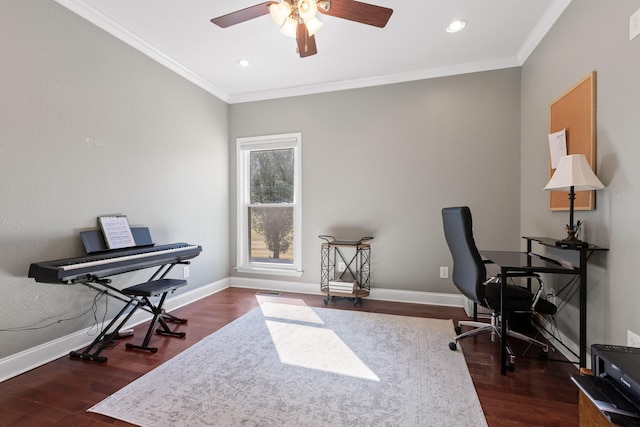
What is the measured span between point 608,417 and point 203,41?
3.60 meters

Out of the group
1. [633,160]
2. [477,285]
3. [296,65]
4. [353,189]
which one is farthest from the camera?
[353,189]

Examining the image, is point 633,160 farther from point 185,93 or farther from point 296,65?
point 185,93

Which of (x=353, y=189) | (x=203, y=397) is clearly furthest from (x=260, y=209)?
(x=203, y=397)

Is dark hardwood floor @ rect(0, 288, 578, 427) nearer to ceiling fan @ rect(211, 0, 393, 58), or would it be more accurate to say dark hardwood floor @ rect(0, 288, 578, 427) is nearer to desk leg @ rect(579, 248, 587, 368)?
desk leg @ rect(579, 248, 587, 368)

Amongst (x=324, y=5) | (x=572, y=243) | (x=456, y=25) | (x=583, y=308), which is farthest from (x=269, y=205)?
(x=583, y=308)

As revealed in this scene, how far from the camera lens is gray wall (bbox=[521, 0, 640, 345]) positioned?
1549 mm

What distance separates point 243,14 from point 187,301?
298cm

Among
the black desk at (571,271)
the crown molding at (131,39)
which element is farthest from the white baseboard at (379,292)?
the crown molding at (131,39)

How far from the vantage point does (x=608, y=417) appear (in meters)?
0.91

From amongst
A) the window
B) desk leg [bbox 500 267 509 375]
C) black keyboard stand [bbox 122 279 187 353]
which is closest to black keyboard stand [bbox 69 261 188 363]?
black keyboard stand [bbox 122 279 187 353]

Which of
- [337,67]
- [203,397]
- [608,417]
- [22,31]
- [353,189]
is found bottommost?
[203,397]

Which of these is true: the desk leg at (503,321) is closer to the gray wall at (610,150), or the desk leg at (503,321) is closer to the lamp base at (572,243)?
the lamp base at (572,243)

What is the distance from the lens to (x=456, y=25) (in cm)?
250

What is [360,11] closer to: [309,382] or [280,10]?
[280,10]
